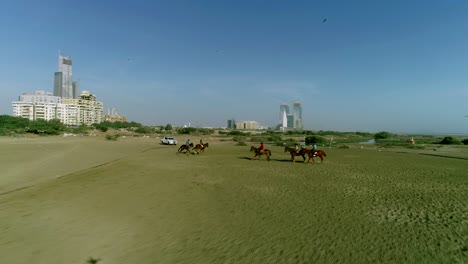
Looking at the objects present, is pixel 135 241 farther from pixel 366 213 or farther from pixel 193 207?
pixel 366 213

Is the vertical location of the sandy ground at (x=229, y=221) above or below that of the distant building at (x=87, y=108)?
below

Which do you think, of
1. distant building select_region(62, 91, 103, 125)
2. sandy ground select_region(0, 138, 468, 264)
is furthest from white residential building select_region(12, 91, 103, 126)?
sandy ground select_region(0, 138, 468, 264)

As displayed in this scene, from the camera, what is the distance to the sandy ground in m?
5.76

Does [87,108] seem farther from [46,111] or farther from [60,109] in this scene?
[46,111]

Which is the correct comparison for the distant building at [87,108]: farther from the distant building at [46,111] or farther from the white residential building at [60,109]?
the distant building at [46,111]

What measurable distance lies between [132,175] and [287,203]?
32.2 ft

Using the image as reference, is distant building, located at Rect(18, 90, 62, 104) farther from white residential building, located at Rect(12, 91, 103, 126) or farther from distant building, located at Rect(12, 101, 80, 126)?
distant building, located at Rect(12, 101, 80, 126)

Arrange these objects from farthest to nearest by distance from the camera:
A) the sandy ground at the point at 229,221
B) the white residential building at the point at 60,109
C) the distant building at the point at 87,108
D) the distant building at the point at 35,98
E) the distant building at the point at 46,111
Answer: the distant building at the point at 35,98 → the distant building at the point at 87,108 → the white residential building at the point at 60,109 → the distant building at the point at 46,111 → the sandy ground at the point at 229,221

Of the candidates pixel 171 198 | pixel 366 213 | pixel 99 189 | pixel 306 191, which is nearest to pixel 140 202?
pixel 171 198

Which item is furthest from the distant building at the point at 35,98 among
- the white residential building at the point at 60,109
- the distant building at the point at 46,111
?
the distant building at the point at 46,111

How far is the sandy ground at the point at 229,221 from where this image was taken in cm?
576

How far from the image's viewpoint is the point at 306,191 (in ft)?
39.2

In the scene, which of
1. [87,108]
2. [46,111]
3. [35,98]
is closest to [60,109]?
[46,111]

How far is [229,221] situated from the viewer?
25.8ft
